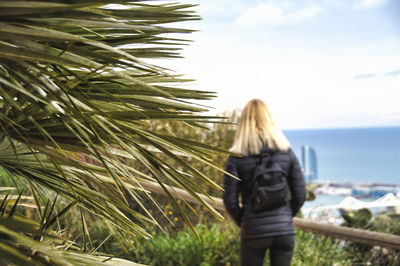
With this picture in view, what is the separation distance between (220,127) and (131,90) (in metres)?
5.76

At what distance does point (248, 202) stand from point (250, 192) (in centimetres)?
7

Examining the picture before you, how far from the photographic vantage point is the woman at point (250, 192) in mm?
3096

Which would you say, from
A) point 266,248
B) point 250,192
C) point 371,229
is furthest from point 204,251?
point 371,229

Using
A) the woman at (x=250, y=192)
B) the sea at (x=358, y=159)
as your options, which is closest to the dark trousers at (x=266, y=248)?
the woman at (x=250, y=192)

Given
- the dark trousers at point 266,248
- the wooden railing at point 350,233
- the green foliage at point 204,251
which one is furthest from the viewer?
the green foliage at point 204,251

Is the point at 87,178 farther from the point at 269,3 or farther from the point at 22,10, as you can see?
the point at 269,3

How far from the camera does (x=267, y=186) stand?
3.05m

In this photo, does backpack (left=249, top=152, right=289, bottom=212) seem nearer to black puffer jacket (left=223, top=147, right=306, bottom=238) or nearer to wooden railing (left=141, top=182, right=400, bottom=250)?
black puffer jacket (left=223, top=147, right=306, bottom=238)

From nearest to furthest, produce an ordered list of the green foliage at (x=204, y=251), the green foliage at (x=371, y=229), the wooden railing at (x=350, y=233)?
the wooden railing at (x=350, y=233), the green foliage at (x=204, y=251), the green foliage at (x=371, y=229)

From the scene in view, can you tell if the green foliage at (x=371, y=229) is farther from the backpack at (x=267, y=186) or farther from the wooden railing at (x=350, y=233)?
the backpack at (x=267, y=186)

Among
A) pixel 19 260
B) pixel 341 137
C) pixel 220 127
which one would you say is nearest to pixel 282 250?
pixel 19 260

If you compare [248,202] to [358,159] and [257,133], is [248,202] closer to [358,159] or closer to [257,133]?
[257,133]

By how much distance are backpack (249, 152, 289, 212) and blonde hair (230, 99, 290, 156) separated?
8 centimetres

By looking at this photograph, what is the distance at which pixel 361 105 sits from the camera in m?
109
